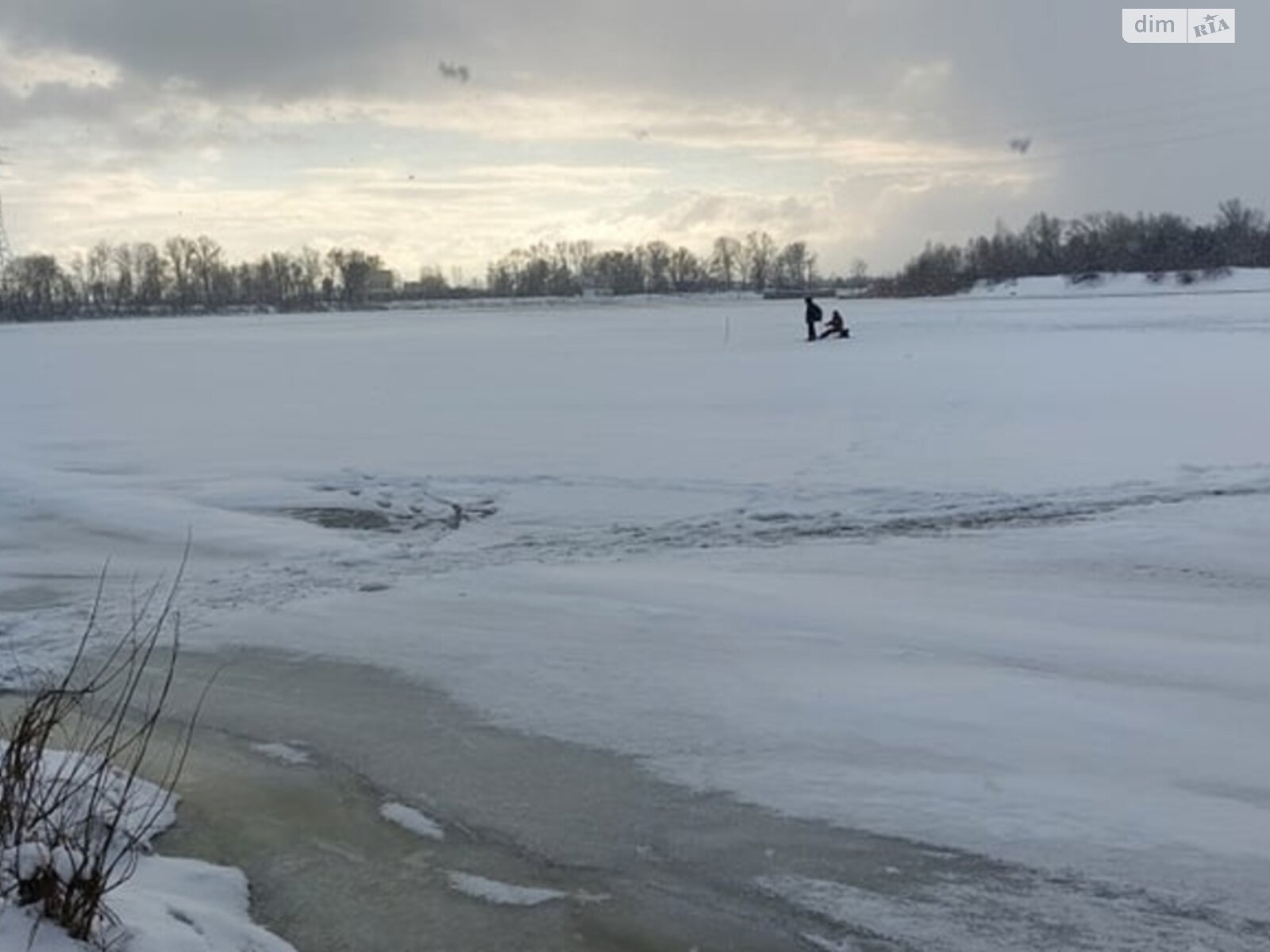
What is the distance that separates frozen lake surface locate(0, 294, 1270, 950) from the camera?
5.00 meters

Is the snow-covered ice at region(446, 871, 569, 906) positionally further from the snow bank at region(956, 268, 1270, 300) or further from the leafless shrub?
the snow bank at region(956, 268, 1270, 300)

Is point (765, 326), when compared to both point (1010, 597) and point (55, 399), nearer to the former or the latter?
point (55, 399)

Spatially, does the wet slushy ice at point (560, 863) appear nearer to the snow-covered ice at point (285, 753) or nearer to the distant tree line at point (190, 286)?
the snow-covered ice at point (285, 753)

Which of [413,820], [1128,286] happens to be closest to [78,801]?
[413,820]

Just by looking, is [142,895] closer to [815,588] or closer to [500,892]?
[500,892]

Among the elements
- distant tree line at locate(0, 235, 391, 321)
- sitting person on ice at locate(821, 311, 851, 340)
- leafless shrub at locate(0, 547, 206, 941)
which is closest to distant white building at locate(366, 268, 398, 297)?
distant tree line at locate(0, 235, 391, 321)

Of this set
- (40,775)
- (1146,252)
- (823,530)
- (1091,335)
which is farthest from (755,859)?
(1146,252)

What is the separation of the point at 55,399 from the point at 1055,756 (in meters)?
24.6

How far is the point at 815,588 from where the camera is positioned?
8750mm

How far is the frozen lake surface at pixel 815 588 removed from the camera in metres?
5.00

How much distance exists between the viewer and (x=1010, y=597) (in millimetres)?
8312

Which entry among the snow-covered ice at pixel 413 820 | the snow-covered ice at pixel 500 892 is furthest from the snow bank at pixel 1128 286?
the snow-covered ice at pixel 500 892

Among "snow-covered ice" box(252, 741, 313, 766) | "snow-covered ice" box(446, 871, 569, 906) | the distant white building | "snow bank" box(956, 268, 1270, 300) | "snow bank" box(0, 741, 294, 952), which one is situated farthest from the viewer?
the distant white building

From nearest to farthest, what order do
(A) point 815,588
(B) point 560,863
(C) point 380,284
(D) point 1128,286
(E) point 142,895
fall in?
1. (E) point 142,895
2. (B) point 560,863
3. (A) point 815,588
4. (D) point 1128,286
5. (C) point 380,284
